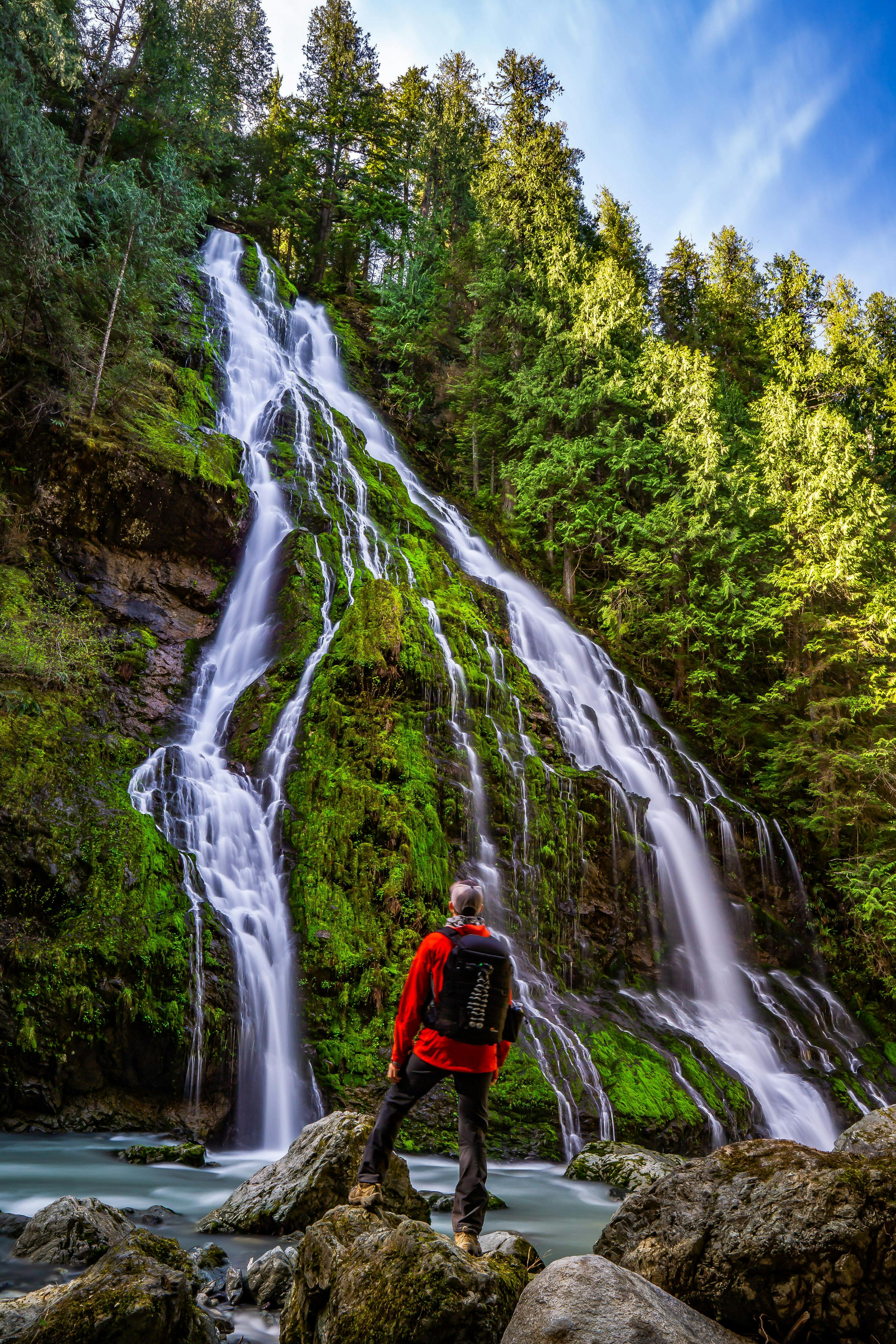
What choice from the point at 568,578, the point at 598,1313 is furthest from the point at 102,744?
the point at 568,578

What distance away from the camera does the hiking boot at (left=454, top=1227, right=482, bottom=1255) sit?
133 inches

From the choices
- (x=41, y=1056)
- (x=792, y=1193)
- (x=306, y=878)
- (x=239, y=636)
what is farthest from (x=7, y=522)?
(x=792, y=1193)

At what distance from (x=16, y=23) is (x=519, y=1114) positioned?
18303mm

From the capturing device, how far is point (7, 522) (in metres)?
11.9

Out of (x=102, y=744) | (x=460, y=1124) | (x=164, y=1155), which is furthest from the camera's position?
(x=102, y=744)

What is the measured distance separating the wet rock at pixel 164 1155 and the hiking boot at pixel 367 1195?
A: 3338 mm

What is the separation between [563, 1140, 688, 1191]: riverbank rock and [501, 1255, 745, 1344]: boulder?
3.91 meters

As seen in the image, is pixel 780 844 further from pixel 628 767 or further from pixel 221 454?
pixel 221 454

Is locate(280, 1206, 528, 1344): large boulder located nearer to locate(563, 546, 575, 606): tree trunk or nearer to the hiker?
the hiker

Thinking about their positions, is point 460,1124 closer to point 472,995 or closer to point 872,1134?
point 472,995

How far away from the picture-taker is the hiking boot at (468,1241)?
3.38 m

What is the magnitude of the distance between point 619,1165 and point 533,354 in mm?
22253

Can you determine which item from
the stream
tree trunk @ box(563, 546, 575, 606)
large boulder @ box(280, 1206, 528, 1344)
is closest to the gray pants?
large boulder @ box(280, 1206, 528, 1344)

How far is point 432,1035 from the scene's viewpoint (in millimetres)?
3678
